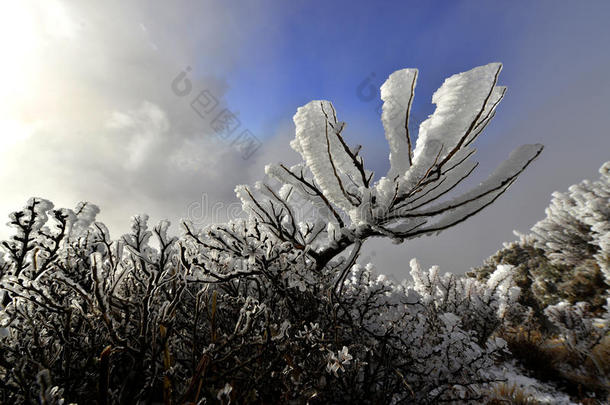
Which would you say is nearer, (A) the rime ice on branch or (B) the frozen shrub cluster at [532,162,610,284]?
(A) the rime ice on branch

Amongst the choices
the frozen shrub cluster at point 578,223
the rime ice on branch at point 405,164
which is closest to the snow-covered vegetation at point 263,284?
the rime ice on branch at point 405,164

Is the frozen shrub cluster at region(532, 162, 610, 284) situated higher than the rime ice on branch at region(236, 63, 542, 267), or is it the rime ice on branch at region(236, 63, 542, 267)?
the frozen shrub cluster at region(532, 162, 610, 284)

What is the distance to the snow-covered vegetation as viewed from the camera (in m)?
0.98

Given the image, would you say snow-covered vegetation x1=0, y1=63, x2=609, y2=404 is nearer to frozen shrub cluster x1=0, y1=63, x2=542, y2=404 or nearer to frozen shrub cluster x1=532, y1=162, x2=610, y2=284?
frozen shrub cluster x1=0, y1=63, x2=542, y2=404

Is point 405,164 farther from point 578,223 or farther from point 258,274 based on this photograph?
point 578,223

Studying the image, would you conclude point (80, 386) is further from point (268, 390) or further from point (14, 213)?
point (14, 213)

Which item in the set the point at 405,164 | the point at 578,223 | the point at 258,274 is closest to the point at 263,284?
the point at 258,274

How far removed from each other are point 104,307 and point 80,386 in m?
0.73

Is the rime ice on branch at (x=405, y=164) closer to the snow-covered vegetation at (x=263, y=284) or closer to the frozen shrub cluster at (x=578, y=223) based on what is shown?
the snow-covered vegetation at (x=263, y=284)

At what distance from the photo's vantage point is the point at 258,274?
1.43 meters

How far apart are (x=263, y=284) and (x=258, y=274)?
44cm

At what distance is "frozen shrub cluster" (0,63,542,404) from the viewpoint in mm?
970

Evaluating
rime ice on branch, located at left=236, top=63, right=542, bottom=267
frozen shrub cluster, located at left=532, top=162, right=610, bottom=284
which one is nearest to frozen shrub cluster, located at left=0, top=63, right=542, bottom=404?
rime ice on branch, located at left=236, top=63, right=542, bottom=267

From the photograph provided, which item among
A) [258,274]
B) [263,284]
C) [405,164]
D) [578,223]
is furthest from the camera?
[578,223]
